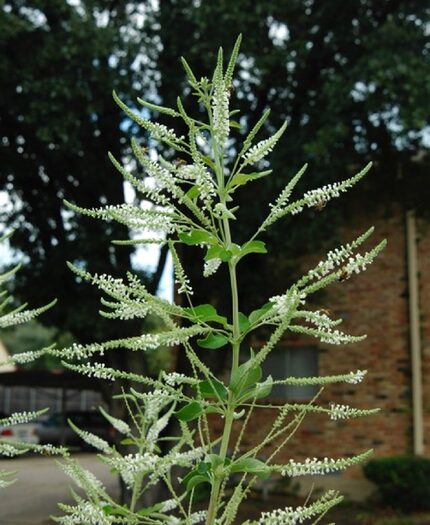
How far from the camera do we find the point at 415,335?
14.3m

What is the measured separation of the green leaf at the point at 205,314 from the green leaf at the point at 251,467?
0.35m

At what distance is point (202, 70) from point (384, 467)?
21.9ft

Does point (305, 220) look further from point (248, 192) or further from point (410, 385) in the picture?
point (410, 385)

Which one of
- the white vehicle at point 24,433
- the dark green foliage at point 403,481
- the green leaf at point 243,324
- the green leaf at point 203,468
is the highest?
the green leaf at point 243,324

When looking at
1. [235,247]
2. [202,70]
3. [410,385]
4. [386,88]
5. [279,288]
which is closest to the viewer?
[235,247]

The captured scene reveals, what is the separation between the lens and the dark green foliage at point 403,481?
41.1 feet

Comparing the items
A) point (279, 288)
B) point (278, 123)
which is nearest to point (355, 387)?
point (279, 288)

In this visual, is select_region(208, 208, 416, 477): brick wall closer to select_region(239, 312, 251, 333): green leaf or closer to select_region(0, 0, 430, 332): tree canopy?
select_region(0, 0, 430, 332): tree canopy

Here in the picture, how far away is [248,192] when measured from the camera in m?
11.3

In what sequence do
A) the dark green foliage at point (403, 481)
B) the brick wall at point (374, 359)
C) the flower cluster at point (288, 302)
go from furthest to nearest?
the brick wall at point (374, 359) → the dark green foliage at point (403, 481) → the flower cluster at point (288, 302)

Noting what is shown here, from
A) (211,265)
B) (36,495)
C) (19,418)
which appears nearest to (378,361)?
(36,495)

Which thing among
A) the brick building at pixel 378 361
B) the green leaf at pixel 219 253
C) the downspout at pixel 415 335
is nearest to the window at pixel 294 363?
the brick building at pixel 378 361

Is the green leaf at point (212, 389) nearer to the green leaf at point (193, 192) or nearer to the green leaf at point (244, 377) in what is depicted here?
the green leaf at point (244, 377)

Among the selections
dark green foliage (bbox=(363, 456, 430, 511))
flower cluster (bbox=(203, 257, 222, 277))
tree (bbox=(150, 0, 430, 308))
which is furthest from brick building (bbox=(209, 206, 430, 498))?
flower cluster (bbox=(203, 257, 222, 277))
